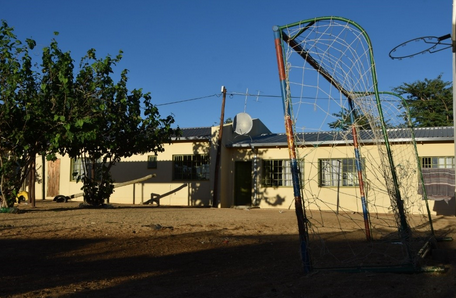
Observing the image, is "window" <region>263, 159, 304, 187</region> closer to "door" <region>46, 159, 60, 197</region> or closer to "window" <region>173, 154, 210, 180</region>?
"window" <region>173, 154, 210, 180</region>

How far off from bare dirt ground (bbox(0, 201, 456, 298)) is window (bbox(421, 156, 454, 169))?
5865 mm

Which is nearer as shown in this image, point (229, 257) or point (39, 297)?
point (39, 297)

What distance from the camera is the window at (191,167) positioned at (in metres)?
22.2

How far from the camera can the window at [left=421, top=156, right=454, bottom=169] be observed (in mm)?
18375

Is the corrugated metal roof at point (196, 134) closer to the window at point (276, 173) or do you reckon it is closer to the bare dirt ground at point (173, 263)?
the window at point (276, 173)

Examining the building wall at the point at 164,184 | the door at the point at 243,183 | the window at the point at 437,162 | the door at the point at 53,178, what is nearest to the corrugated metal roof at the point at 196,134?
the building wall at the point at 164,184

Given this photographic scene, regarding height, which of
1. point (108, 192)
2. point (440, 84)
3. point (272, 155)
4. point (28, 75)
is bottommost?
point (108, 192)

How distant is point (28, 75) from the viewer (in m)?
13.9

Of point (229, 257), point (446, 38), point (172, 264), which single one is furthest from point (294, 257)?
point (446, 38)

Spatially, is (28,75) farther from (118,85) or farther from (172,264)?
(172,264)

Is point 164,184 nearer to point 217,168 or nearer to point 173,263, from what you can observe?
point 217,168

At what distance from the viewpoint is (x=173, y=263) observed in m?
7.90

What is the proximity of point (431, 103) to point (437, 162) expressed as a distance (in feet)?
54.1

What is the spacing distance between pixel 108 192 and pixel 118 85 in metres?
3.93
